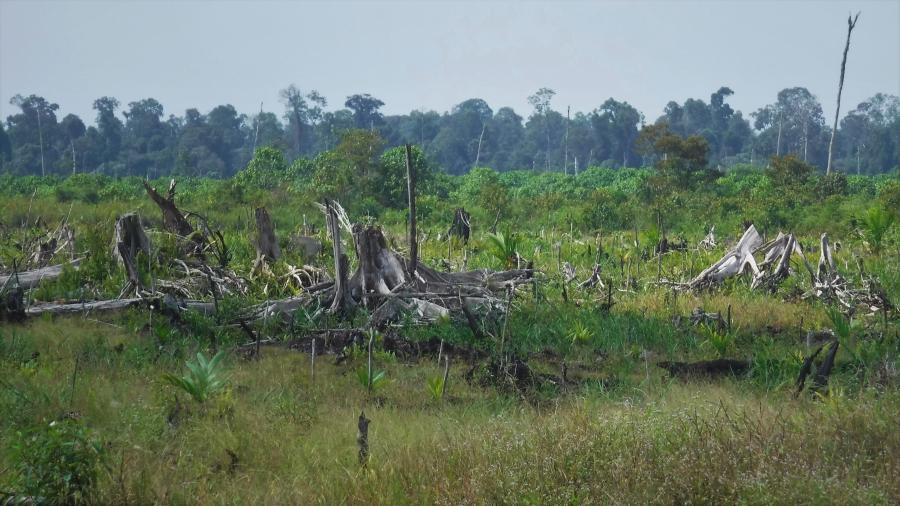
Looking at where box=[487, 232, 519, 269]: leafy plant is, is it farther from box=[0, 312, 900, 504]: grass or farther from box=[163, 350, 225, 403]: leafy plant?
box=[163, 350, 225, 403]: leafy plant

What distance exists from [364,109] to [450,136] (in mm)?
8220

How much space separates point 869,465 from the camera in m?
4.23

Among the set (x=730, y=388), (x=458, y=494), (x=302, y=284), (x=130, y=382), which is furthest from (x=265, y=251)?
(x=458, y=494)

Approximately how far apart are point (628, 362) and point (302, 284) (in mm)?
4493

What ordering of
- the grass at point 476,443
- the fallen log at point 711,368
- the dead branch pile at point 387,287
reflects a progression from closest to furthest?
the grass at point 476,443 < the fallen log at point 711,368 < the dead branch pile at point 387,287

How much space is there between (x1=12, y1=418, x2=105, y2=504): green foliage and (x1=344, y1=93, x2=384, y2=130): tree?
70.3 metres

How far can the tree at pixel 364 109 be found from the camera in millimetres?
73938

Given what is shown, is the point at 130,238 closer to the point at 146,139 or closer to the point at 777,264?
the point at 777,264

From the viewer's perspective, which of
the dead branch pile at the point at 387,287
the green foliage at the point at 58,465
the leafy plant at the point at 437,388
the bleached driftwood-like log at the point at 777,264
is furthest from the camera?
the bleached driftwood-like log at the point at 777,264

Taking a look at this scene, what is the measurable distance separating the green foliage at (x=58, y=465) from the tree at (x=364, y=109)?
2766 inches

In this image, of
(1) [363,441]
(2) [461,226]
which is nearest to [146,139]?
(2) [461,226]

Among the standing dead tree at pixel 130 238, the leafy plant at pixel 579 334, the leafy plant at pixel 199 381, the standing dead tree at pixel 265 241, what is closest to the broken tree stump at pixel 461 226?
the standing dead tree at pixel 265 241

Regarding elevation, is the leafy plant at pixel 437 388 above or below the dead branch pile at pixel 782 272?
below

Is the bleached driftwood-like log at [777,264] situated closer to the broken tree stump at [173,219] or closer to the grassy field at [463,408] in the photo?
the grassy field at [463,408]
